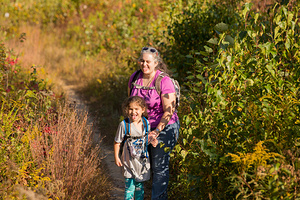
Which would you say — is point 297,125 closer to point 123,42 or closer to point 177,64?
point 177,64

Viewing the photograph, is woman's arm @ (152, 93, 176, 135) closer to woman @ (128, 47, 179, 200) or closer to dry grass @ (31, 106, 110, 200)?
woman @ (128, 47, 179, 200)

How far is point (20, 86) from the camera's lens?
5785mm

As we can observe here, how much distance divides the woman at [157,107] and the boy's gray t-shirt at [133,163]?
4.2 inches

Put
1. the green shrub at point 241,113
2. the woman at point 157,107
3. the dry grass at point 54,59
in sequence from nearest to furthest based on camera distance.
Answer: the green shrub at point 241,113 < the woman at point 157,107 < the dry grass at point 54,59

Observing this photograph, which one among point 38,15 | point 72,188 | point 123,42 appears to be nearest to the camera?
point 72,188

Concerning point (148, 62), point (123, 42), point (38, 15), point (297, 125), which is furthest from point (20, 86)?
point (38, 15)

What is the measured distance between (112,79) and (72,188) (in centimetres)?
435

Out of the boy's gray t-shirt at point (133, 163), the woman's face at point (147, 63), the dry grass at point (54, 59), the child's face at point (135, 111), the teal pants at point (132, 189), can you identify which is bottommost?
the teal pants at point (132, 189)

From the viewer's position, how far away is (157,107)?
131 inches

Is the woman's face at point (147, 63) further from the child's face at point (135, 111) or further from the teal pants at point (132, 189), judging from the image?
the teal pants at point (132, 189)

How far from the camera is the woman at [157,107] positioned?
10.7 ft

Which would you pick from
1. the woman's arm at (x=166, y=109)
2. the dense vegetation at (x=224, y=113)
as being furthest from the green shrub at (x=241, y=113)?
the woman's arm at (x=166, y=109)

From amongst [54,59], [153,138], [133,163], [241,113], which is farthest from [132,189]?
[54,59]

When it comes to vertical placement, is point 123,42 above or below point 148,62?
above
